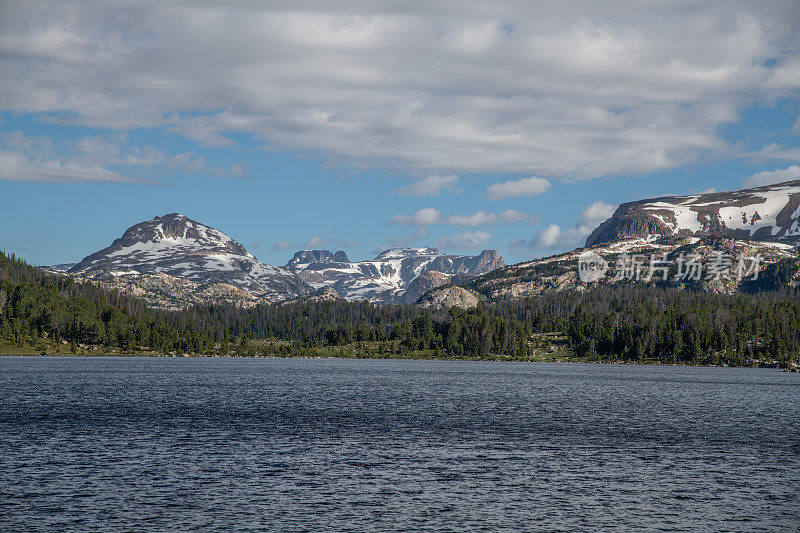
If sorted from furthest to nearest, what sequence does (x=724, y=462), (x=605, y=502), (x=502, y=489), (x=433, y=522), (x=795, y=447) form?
1. (x=795, y=447)
2. (x=724, y=462)
3. (x=502, y=489)
4. (x=605, y=502)
5. (x=433, y=522)

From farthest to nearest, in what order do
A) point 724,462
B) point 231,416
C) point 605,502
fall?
point 231,416 < point 724,462 < point 605,502

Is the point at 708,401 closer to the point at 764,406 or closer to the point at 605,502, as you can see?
the point at 764,406

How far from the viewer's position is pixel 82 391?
484 feet

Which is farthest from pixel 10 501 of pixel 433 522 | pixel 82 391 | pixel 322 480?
pixel 82 391

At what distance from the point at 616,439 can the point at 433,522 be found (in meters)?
48.6

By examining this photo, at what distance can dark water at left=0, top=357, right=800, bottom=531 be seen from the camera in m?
52.5

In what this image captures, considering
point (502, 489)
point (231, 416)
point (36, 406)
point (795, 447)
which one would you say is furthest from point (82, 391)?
point (795, 447)

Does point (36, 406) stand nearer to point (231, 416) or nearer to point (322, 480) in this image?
point (231, 416)

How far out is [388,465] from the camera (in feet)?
236

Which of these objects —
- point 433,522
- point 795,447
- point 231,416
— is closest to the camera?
point 433,522

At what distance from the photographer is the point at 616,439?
92.7 m

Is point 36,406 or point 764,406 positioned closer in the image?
point 36,406

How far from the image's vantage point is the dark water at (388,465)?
5247cm

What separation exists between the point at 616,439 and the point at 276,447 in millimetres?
42432
